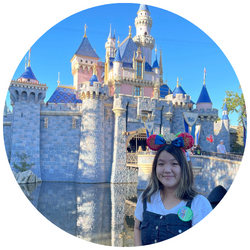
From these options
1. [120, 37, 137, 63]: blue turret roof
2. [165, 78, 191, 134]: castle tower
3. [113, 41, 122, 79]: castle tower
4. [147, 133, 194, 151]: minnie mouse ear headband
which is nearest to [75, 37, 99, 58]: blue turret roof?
[120, 37, 137, 63]: blue turret roof

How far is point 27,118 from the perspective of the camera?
54.3 feet

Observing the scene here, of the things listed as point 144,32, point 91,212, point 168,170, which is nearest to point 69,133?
point 91,212

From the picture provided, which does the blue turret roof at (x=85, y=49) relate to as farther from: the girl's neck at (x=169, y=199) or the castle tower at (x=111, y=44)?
the girl's neck at (x=169, y=199)

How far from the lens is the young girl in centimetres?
239

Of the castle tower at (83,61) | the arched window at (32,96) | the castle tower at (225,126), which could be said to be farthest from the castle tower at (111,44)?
the castle tower at (225,126)

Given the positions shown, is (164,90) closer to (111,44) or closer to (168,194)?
(111,44)

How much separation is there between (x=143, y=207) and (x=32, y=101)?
52.4ft

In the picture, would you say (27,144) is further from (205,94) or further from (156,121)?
(205,94)

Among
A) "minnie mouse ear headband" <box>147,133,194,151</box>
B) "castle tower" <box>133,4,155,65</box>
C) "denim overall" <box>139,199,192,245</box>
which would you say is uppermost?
"castle tower" <box>133,4,155,65</box>

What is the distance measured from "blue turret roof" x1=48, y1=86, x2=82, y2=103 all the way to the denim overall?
742 inches

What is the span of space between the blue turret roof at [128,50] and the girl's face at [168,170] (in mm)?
18088

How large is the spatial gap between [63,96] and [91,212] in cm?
1360

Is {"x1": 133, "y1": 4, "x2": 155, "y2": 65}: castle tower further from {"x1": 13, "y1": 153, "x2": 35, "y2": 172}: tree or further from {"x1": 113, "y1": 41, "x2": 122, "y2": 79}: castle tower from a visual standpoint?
{"x1": 13, "y1": 153, "x2": 35, "y2": 172}: tree

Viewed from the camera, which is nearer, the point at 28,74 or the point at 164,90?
the point at 28,74
